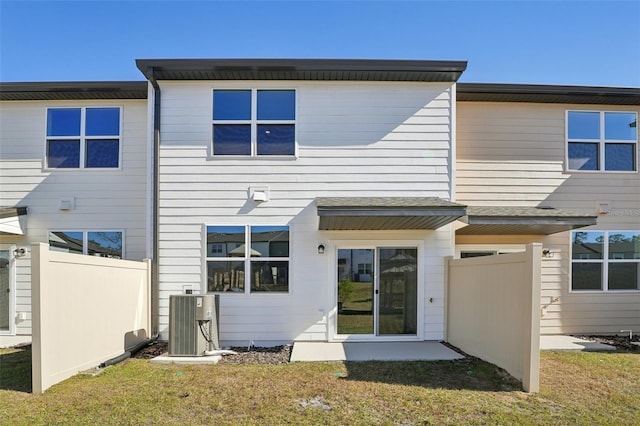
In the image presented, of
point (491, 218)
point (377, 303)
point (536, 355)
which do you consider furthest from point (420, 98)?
point (536, 355)

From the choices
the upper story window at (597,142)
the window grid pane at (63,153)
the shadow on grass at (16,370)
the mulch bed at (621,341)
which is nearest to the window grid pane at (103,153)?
the window grid pane at (63,153)

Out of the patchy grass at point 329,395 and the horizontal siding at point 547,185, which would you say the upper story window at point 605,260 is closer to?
the horizontal siding at point 547,185

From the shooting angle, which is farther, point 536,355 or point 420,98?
point 420,98

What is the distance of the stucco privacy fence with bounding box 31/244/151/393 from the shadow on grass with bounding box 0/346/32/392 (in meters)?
0.46

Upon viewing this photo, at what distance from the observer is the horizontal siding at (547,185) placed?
8422 millimetres

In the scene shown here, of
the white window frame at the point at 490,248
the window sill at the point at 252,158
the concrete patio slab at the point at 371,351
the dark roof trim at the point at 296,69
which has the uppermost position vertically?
the dark roof trim at the point at 296,69

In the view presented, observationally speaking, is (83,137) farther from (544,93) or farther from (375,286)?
(544,93)

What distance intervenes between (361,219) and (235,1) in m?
5.37

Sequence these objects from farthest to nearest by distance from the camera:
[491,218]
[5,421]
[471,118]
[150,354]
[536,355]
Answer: [471,118] → [491,218] → [150,354] → [536,355] → [5,421]

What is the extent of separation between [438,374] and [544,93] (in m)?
6.31

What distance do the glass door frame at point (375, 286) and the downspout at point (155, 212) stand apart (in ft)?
11.1

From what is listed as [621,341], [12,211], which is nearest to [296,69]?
[12,211]

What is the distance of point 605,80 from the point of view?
8.85 metres

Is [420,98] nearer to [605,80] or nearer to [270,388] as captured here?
[605,80]
